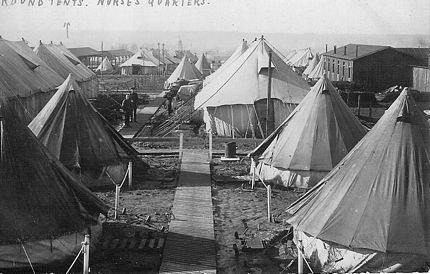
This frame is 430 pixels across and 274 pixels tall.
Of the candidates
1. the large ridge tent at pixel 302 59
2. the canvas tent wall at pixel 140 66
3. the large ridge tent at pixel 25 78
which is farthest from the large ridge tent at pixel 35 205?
the canvas tent wall at pixel 140 66

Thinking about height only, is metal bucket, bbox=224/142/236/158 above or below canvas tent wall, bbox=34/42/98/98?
below

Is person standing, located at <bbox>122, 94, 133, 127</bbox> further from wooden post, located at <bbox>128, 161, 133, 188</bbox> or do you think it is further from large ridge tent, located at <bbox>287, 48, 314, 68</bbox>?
large ridge tent, located at <bbox>287, 48, 314, 68</bbox>

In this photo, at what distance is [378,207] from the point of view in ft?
34.2

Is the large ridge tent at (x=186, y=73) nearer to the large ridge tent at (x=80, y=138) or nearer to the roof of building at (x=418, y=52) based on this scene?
the roof of building at (x=418, y=52)

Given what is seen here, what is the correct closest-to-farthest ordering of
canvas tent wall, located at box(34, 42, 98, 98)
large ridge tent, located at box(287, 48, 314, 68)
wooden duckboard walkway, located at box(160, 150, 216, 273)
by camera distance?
wooden duckboard walkway, located at box(160, 150, 216, 273) < canvas tent wall, located at box(34, 42, 98, 98) < large ridge tent, located at box(287, 48, 314, 68)

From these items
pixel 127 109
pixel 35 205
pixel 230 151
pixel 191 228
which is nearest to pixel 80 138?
pixel 191 228

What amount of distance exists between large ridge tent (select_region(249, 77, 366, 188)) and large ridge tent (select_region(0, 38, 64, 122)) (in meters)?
11.7

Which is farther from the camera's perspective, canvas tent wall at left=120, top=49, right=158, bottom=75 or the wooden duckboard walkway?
canvas tent wall at left=120, top=49, right=158, bottom=75

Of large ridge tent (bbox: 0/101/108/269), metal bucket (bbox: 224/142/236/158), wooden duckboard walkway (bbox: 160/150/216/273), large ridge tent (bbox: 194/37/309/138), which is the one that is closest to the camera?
large ridge tent (bbox: 0/101/108/269)

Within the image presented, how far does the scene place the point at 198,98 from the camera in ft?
94.9

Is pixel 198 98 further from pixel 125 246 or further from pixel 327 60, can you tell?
pixel 327 60

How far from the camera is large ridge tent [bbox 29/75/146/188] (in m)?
17.2

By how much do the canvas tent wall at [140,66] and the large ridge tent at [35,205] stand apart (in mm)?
61441

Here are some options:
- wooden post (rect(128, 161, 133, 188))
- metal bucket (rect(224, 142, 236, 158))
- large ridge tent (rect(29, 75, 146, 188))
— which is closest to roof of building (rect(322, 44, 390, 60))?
metal bucket (rect(224, 142, 236, 158))
